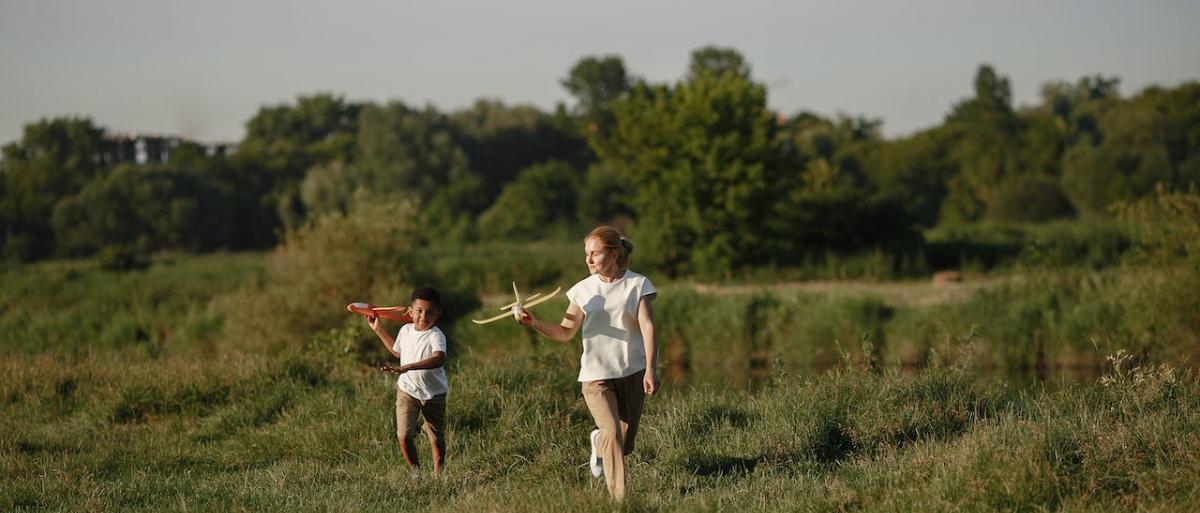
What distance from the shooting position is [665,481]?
8.12m

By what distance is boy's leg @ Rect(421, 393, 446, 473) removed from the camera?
8.82 m

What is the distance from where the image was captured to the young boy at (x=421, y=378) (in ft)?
28.0

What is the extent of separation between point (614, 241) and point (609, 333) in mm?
544

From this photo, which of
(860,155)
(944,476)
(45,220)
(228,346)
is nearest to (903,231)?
(228,346)

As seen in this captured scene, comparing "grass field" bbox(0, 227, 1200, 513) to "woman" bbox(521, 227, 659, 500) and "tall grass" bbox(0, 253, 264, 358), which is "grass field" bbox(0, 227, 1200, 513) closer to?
"woman" bbox(521, 227, 659, 500)

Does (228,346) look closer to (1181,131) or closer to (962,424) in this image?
(962,424)

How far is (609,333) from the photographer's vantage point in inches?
302

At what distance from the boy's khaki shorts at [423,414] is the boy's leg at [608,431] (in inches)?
62.6

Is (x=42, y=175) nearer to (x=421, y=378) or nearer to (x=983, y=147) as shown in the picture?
(x=983, y=147)

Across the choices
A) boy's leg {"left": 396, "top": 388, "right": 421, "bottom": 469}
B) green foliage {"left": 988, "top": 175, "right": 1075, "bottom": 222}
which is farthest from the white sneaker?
green foliage {"left": 988, "top": 175, "right": 1075, "bottom": 222}

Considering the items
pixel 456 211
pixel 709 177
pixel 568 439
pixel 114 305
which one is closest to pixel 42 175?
pixel 456 211

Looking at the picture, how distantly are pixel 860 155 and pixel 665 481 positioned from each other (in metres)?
76.4

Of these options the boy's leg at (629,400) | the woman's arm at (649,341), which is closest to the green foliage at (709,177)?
the boy's leg at (629,400)

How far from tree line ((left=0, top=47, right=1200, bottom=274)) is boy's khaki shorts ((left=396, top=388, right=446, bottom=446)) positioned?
23.3 m
